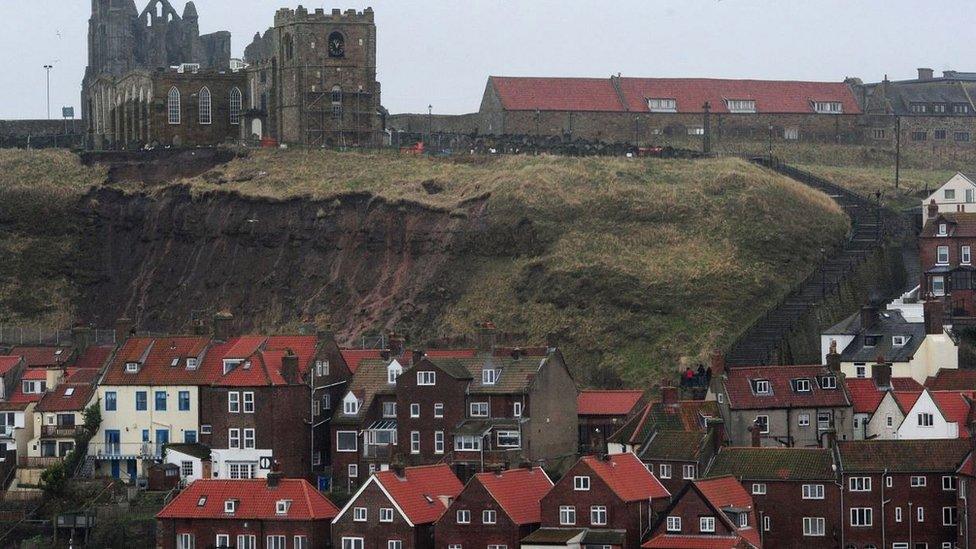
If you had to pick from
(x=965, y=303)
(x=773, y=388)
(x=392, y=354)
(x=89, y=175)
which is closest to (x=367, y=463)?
(x=392, y=354)

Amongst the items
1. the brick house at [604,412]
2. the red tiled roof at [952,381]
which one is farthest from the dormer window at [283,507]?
the red tiled roof at [952,381]

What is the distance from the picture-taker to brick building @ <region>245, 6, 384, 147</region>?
136750 millimetres

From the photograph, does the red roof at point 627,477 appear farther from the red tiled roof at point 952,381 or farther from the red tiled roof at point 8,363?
the red tiled roof at point 8,363

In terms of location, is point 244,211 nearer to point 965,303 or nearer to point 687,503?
point 965,303

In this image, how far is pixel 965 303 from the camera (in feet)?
360

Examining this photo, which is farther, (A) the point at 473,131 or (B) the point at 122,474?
(A) the point at 473,131

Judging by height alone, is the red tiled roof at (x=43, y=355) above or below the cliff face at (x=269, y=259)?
below

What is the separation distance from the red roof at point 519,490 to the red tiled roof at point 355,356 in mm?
13938

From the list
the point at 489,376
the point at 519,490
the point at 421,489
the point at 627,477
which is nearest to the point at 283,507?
the point at 421,489

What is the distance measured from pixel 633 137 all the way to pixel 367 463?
2302 inches

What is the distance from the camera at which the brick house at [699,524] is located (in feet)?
261

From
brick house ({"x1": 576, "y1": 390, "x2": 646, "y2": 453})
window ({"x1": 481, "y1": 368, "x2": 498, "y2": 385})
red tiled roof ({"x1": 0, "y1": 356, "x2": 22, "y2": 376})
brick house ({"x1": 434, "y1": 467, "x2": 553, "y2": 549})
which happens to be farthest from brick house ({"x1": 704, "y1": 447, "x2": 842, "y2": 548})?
red tiled roof ({"x1": 0, "y1": 356, "x2": 22, "y2": 376})

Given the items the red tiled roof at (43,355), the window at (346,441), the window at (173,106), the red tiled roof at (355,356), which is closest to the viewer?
the window at (346,441)

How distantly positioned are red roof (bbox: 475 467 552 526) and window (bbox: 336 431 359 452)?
989cm
